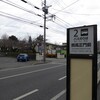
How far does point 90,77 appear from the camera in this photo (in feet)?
14.2

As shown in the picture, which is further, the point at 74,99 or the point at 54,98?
the point at 54,98

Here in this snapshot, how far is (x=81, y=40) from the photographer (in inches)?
176

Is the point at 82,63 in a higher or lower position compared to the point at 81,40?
lower

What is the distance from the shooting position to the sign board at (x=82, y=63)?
168 inches

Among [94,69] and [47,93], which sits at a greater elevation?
[94,69]

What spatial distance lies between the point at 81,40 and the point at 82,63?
46 centimetres

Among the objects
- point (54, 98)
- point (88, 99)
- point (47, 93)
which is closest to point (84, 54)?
point (88, 99)

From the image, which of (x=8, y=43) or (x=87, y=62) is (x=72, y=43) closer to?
(x=87, y=62)

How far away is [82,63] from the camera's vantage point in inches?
174

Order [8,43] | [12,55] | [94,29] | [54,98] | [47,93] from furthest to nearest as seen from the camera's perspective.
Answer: [8,43] → [12,55] → [47,93] → [54,98] → [94,29]

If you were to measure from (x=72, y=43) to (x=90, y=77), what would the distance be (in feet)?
2.67

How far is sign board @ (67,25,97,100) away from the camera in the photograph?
4265 millimetres

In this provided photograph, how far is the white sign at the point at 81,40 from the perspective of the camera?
14.1 ft

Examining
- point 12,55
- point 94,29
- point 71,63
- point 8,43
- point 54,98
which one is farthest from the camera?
point 8,43
